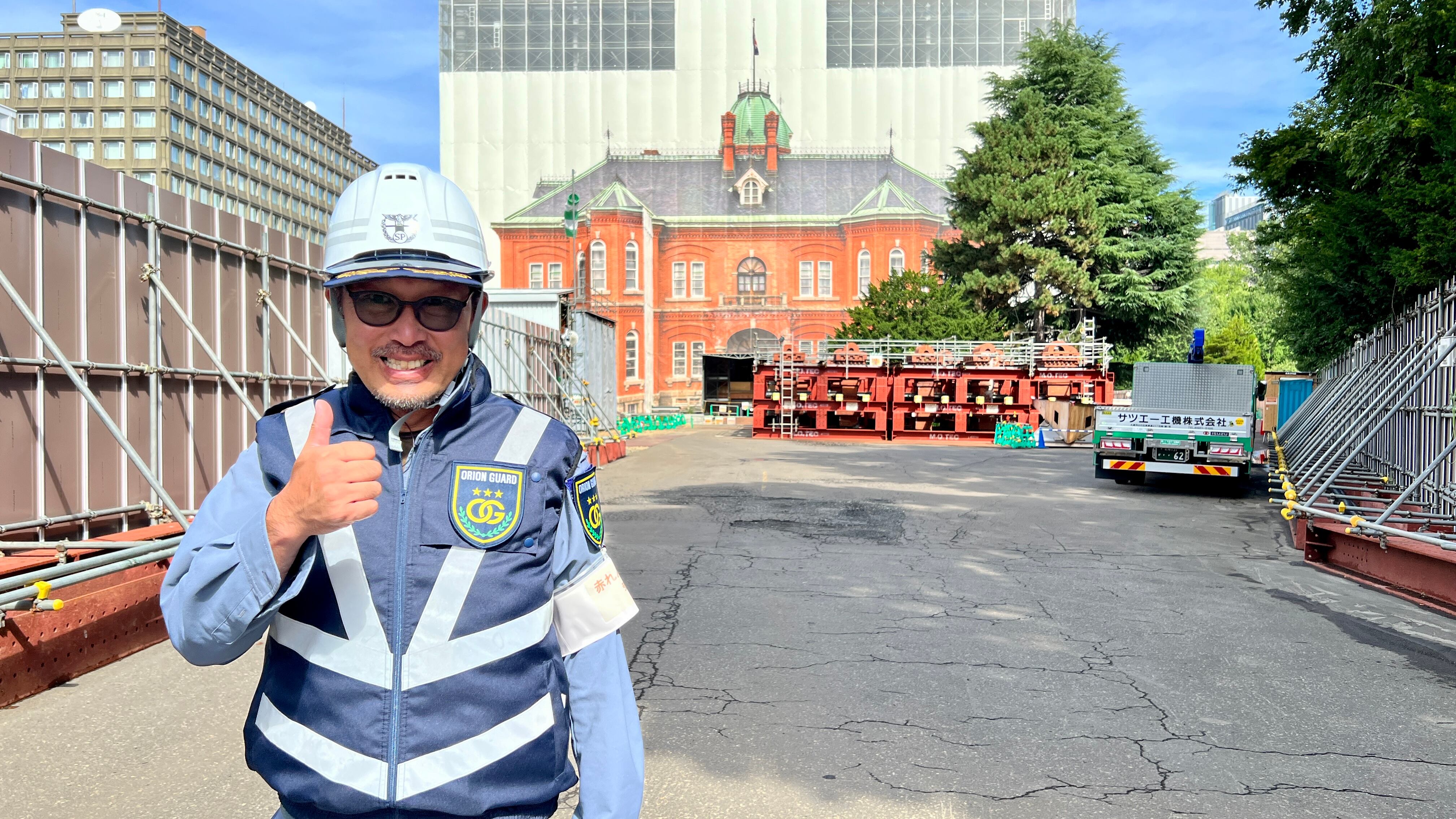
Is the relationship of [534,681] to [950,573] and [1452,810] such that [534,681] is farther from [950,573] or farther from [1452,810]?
[950,573]

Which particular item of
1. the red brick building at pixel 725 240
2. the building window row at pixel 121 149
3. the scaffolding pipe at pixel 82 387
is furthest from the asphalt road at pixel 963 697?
the building window row at pixel 121 149

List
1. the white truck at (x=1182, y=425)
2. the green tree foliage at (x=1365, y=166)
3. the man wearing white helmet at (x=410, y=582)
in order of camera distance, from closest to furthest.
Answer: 1. the man wearing white helmet at (x=410, y=582)
2. the green tree foliage at (x=1365, y=166)
3. the white truck at (x=1182, y=425)

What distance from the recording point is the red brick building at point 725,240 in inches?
2232

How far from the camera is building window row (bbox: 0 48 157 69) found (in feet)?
258

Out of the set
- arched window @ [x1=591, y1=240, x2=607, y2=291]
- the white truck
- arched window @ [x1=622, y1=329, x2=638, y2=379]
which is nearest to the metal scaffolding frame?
the white truck

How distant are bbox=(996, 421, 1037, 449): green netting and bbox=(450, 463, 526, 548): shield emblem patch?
27.6 m

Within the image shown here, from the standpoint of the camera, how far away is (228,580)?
1.66 meters

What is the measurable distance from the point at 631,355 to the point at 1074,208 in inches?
1032

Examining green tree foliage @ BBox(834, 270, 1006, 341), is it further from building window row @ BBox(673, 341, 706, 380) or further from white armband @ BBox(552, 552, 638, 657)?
white armband @ BBox(552, 552, 638, 657)

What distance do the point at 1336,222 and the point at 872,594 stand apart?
34.2 ft

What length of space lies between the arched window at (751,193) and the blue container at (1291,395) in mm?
33742

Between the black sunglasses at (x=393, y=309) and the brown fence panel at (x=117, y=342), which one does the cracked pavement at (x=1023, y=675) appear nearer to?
the black sunglasses at (x=393, y=309)

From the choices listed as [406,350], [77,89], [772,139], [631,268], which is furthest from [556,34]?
[406,350]

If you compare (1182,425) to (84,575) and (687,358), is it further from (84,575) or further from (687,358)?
(687,358)
